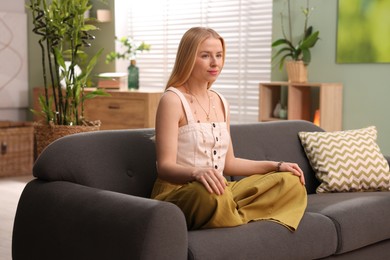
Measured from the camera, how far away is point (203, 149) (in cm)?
275

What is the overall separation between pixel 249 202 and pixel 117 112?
3.93 m

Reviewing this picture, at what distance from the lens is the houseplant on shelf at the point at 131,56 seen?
22.1ft

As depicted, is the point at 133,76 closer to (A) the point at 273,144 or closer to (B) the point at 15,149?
(B) the point at 15,149

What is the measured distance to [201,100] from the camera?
2848mm

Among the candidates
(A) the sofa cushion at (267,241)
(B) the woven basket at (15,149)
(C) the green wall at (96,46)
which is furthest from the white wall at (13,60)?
(A) the sofa cushion at (267,241)

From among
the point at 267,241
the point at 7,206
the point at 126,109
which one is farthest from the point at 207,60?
the point at 126,109

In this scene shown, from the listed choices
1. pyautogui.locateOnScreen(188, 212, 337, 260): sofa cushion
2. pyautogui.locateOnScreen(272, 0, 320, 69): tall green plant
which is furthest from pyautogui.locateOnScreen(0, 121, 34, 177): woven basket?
pyautogui.locateOnScreen(188, 212, 337, 260): sofa cushion

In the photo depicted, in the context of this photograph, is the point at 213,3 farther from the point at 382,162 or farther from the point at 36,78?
the point at 382,162

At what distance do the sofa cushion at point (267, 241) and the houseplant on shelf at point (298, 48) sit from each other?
8.91 ft

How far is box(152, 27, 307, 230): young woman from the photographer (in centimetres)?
264

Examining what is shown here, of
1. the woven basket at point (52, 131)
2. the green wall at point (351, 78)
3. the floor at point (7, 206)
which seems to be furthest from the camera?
the green wall at point (351, 78)

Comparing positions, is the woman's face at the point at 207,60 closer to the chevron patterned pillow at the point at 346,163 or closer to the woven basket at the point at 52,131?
the chevron patterned pillow at the point at 346,163

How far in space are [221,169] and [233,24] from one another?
3.77 m

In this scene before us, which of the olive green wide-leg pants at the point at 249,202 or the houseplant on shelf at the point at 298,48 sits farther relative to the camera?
the houseplant on shelf at the point at 298,48
